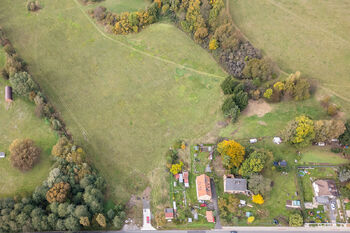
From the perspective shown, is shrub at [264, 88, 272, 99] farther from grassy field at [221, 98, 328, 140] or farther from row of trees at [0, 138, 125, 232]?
row of trees at [0, 138, 125, 232]

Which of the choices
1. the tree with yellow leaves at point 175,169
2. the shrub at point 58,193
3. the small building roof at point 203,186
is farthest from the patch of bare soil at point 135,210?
the shrub at point 58,193

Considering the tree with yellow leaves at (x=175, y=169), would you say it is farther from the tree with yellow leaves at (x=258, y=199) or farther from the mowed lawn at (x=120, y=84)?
the tree with yellow leaves at (x=258, y=199)

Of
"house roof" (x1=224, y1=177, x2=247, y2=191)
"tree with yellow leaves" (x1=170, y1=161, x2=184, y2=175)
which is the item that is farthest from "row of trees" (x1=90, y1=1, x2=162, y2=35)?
"house roof" (x1=224, y1=177, x2=247, y2=191)

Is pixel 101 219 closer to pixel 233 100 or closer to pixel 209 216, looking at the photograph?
pixel 209 216

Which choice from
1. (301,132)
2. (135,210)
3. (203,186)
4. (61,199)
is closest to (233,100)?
(301,132)

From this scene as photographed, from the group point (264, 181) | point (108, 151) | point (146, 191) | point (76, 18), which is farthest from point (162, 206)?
point (76, 18)

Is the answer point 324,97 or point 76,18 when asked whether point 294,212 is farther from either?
point 76,18
